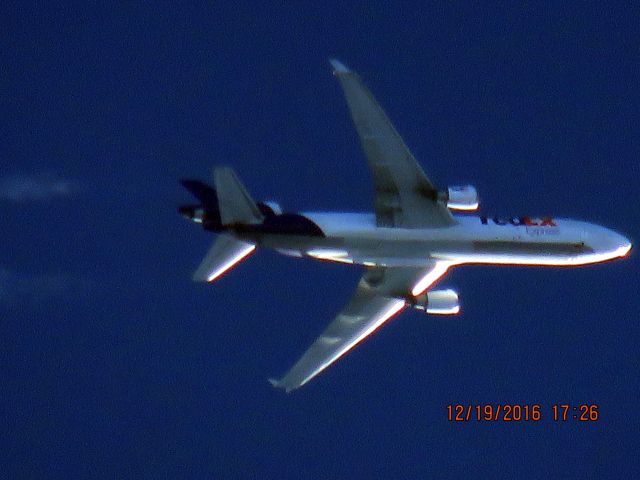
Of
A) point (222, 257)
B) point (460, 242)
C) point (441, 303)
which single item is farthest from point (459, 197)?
point (222, 257)

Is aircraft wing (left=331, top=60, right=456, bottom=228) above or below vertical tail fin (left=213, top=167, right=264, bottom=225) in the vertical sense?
above

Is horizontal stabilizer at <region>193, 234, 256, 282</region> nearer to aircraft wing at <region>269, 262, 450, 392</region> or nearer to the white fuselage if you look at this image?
the white fuselage

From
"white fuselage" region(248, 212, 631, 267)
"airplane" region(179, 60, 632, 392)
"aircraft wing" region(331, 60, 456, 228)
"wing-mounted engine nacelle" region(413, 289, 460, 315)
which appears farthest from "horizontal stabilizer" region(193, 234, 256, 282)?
"wing-mounted engine nacelle" region(413, 289, 460, 315)

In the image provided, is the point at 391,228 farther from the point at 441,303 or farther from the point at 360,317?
the point at 360,317

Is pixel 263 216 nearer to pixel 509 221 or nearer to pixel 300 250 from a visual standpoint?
pixel 300 250

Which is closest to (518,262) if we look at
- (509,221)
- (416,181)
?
(509,221)

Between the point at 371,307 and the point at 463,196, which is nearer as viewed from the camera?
the point at 463,196
